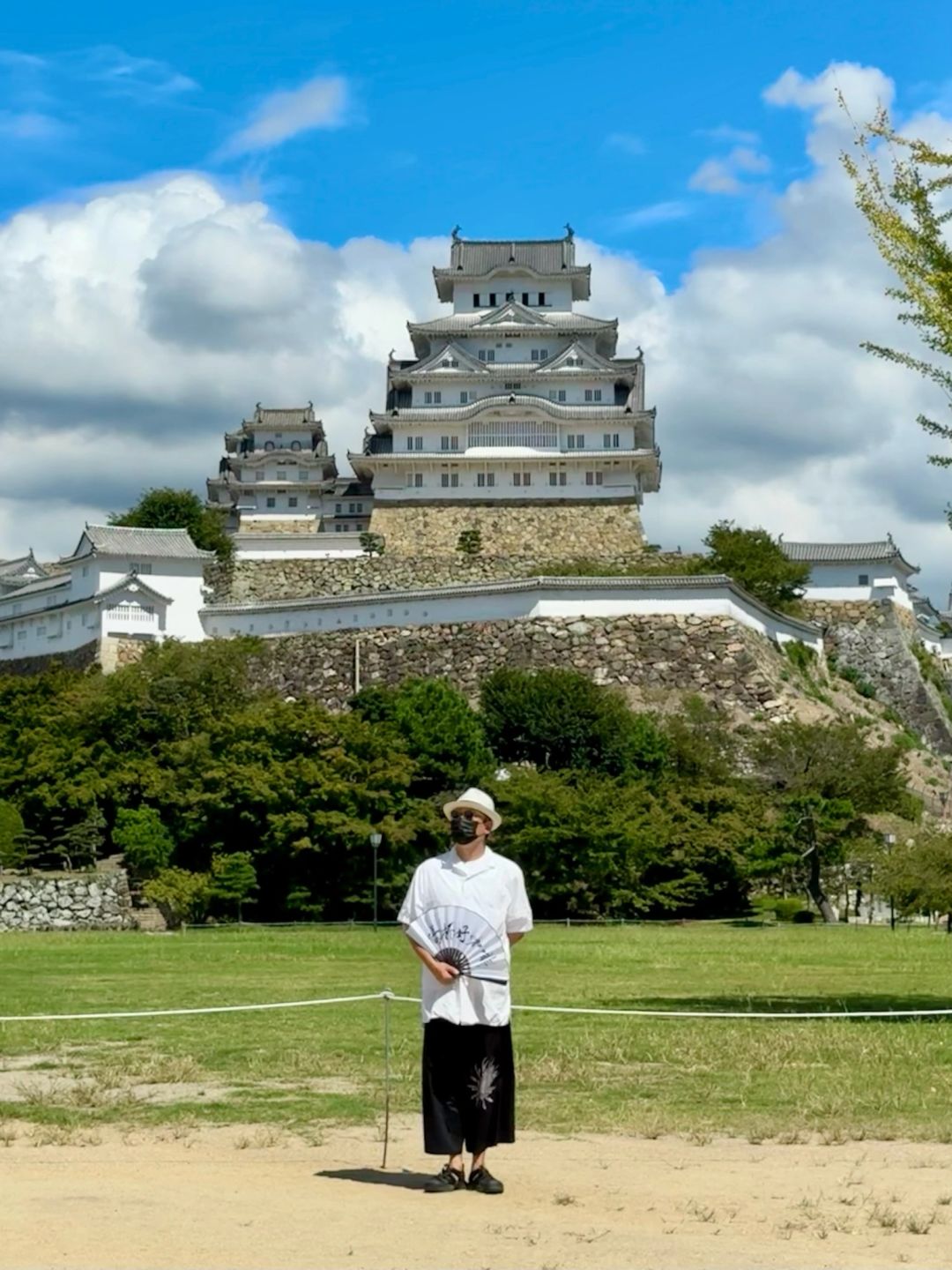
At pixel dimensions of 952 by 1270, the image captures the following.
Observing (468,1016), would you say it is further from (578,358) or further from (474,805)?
(578,358)

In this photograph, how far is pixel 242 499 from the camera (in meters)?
63.8

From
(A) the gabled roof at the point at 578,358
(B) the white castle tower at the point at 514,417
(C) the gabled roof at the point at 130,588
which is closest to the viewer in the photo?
(C) the gabled roof at the point at 130,588

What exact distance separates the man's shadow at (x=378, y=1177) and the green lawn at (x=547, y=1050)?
3.87 ft

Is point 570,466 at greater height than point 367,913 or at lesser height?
greater

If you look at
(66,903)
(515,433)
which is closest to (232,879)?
(66,903)

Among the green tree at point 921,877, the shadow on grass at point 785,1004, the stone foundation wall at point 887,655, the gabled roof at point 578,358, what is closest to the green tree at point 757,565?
the stone foundation wall at point 887,655

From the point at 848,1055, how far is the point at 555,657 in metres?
33.5

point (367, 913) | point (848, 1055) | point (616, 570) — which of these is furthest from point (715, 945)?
point (616, 570)

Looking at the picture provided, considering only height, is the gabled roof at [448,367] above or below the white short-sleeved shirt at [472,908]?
above

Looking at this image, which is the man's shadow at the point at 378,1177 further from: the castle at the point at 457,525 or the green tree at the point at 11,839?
the castle at the point at 457,525

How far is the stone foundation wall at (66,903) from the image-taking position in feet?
109

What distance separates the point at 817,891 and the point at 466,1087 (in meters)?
27.3

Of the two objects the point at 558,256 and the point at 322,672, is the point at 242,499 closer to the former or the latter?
the point at 558,256

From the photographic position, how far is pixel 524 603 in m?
45.1
